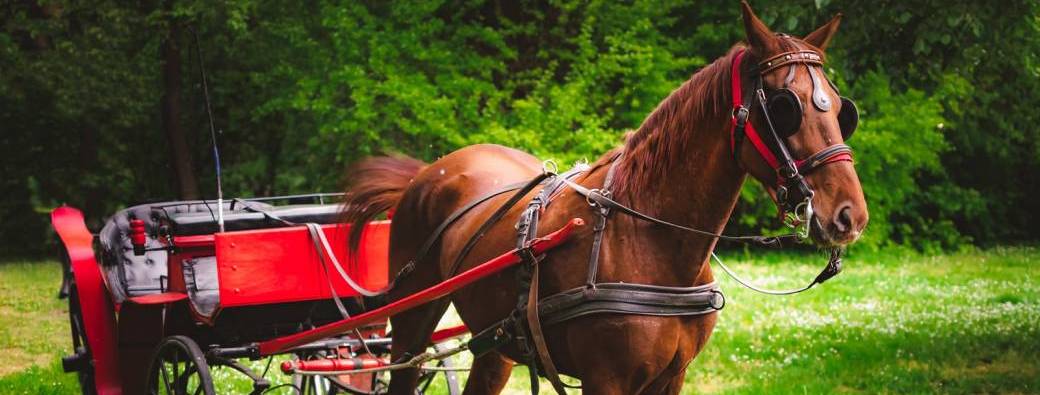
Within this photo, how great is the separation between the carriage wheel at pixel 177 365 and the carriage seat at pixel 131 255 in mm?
419

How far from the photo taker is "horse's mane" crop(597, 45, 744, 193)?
348cm

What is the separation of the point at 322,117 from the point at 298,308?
12.1m

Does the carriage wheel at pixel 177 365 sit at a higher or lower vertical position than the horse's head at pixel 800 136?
lower

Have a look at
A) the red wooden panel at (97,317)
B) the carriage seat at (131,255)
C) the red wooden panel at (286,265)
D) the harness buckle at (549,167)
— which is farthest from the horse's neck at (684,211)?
the red wooden panel at (97,317)

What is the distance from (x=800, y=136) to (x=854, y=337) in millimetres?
6264

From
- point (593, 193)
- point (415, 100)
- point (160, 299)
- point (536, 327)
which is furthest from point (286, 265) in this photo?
point (415, 100)

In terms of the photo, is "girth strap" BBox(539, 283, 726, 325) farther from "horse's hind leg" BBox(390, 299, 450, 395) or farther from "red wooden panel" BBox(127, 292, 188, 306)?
"red wooden panel" BBox(127, 292, 188, 306)

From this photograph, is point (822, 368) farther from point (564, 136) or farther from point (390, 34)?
point (390, 34)

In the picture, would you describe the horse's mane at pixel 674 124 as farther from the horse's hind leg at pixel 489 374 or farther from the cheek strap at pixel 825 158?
the horse's hind leg at pixel 489 374

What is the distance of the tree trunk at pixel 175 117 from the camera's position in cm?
1889

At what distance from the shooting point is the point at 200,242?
556 cm

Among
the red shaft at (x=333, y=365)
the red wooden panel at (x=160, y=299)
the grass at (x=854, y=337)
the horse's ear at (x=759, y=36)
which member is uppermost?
the horse's ear at (x=759, y=36)

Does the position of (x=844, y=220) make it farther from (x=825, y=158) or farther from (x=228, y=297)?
(x=228, y=297)

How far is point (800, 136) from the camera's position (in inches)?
126
